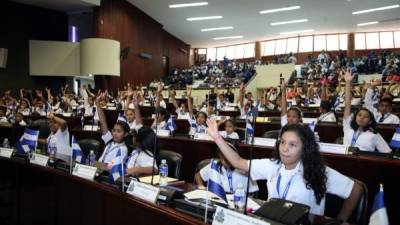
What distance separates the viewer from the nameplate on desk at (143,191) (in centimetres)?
217

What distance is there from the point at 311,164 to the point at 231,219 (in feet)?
2.45

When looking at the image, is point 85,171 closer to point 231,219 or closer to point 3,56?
point 231,219

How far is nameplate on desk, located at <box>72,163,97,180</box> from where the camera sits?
2738mm

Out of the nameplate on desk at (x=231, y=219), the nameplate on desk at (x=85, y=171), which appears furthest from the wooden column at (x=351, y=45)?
the nameplate on desk at (x=231, y=219)

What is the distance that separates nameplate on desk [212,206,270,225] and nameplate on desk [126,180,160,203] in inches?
20.7

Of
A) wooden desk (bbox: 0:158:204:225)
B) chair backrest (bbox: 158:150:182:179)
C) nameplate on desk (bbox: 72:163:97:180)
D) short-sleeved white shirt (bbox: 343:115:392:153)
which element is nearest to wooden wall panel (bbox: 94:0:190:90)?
wooden desk (bbox: 0:158:204:225)

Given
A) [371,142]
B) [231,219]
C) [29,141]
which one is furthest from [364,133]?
[29,141]

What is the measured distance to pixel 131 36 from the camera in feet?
56.4

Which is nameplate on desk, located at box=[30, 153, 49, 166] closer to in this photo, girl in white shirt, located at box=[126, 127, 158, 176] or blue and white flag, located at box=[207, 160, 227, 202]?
A: girl in white shirt, located at box=[126, 127, 158, 176]

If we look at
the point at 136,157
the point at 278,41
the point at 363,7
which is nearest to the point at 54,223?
the point at 136,157

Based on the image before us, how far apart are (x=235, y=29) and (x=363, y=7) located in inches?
282

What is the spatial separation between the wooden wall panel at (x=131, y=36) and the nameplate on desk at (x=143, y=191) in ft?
43.5

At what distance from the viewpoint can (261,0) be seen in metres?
15.0

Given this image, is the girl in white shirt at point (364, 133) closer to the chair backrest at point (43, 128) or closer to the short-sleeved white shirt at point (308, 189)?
the short-sleeved white shirt at point (308, 189)
